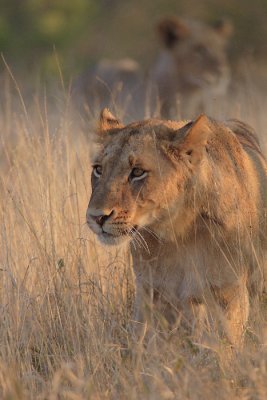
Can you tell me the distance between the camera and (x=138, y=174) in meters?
4.27

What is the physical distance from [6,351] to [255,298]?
1.08 meters

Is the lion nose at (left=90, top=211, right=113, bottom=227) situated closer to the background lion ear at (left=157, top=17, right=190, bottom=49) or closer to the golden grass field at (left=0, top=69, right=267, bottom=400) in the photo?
the golden grass field at (left=0, top=69, right=267, bottom=400)

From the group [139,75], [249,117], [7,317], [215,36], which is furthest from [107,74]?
[7,317]

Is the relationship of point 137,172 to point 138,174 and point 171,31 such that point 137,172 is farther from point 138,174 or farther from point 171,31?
point 171,31

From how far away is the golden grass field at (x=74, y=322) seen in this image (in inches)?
149

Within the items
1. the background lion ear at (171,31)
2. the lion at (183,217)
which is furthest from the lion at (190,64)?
the lion at (183,217)

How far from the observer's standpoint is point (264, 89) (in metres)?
15.7

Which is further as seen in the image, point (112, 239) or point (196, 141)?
point (196, 141)

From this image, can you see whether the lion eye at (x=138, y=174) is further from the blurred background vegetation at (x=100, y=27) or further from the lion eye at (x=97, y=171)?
the blurred background vegetation at (x=100, y=27)

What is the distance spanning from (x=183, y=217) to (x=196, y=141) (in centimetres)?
31

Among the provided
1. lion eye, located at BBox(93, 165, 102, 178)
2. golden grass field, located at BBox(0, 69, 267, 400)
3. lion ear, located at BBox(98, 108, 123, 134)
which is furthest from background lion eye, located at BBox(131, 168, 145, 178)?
golden grass field, located at BBox(0, 69, 267, 400)

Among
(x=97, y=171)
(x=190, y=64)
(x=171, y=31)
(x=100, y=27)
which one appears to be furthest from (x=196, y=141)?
(x=100, y=27)

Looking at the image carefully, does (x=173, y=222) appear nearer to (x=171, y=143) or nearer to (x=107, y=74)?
(x=171, y=143)

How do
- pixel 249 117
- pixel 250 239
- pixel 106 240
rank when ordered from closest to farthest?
pixel 106 240
pixel 250 239
pixel 249 117
